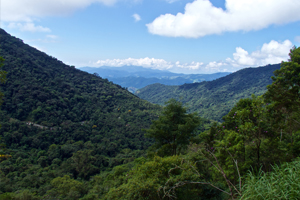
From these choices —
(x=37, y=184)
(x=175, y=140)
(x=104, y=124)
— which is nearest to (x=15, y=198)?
(x=37, y=184)

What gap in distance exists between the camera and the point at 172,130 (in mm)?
11000

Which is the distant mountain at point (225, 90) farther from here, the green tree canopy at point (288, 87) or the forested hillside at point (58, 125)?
the green tree canopy at point (288, 87)

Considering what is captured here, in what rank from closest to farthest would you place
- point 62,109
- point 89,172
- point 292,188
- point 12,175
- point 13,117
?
point 292,188, point 12,175, point 89,172, point 13,117, point 62,109

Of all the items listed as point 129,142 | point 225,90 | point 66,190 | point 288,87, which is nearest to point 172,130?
point 288,87

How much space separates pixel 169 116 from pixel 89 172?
67.7 ft

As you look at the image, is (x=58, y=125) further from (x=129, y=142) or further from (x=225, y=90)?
(x=225, y=90)

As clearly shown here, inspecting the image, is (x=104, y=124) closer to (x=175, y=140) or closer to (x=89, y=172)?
(x=89, y=172)

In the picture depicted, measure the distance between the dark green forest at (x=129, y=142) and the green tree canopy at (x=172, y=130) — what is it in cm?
7

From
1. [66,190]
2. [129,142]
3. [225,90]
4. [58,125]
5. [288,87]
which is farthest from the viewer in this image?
[225,90]

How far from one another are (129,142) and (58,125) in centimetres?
1615

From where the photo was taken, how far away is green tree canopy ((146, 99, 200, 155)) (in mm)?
10795

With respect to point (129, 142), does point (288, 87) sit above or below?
above

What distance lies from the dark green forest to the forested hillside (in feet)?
0.61

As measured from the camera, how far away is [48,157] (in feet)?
91.6
